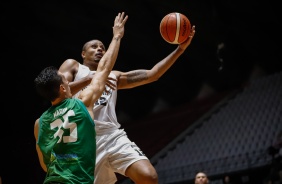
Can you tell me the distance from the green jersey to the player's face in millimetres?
1958

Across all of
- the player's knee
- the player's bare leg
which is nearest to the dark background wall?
the player's bare leg

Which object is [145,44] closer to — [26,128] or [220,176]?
[26,128]

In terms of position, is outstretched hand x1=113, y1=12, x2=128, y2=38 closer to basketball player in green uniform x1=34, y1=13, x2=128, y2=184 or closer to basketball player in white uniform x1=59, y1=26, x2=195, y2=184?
basketball player in white uniform x1=59, y1=26, x2=195, y2=184

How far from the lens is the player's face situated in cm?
506

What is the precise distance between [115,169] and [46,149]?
1329 millimetres

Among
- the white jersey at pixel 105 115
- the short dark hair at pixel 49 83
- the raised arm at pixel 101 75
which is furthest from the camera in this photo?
the white jersey at pixel 105 115

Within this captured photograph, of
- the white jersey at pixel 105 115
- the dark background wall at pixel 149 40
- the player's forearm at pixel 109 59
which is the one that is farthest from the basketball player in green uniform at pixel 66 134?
the dark background wall at pixel 149 40

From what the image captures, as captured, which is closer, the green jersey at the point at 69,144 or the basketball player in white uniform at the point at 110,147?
the green jersey at the point at 69,144

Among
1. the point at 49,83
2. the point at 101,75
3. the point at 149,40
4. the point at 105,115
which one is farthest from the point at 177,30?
the point at 149,40

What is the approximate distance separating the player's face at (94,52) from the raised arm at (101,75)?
122cm

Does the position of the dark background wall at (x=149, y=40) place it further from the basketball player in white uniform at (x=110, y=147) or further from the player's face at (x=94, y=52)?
the basketball player in white uniform at (x=110, y=147)

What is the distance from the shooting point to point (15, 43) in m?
16.1

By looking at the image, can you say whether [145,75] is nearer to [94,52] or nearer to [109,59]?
[94,52]

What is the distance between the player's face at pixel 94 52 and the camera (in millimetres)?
5061
